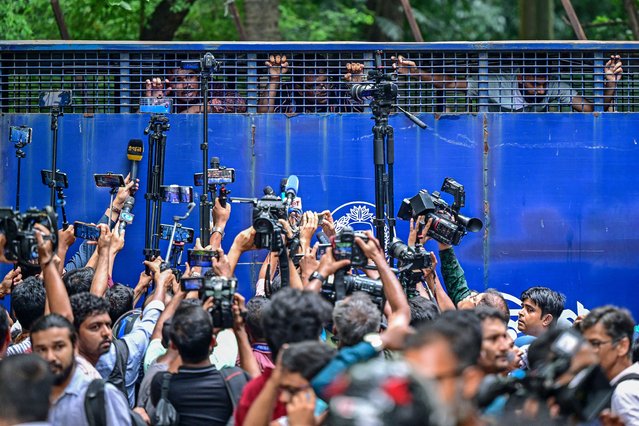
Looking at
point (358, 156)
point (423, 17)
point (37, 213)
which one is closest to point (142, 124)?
point (358, 156)

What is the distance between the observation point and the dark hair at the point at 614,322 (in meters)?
5.38

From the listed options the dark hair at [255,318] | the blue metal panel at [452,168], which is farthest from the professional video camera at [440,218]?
the dark hair at [255,318]

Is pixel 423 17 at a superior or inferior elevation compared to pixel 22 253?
superior

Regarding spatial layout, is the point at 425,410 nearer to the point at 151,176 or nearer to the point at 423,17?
the point at 151,176

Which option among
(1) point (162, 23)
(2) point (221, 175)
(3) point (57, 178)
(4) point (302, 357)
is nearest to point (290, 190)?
(2) point (221, 175)

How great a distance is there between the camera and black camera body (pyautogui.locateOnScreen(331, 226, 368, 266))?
6188 millimetres

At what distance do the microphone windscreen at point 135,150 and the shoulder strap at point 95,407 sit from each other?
5.00 metres

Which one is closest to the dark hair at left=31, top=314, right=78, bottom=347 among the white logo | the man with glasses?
the man with glasses

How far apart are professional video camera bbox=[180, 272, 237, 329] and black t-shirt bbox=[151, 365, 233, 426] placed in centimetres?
36

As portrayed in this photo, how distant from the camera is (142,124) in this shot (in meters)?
10.1

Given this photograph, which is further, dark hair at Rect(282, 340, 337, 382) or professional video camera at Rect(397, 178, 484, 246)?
professional video camera at Rect(397, 178, 484, 246)

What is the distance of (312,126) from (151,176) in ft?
5.23

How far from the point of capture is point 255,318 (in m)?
6.39

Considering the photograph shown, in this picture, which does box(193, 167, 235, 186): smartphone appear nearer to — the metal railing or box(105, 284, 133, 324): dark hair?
the metal railing
